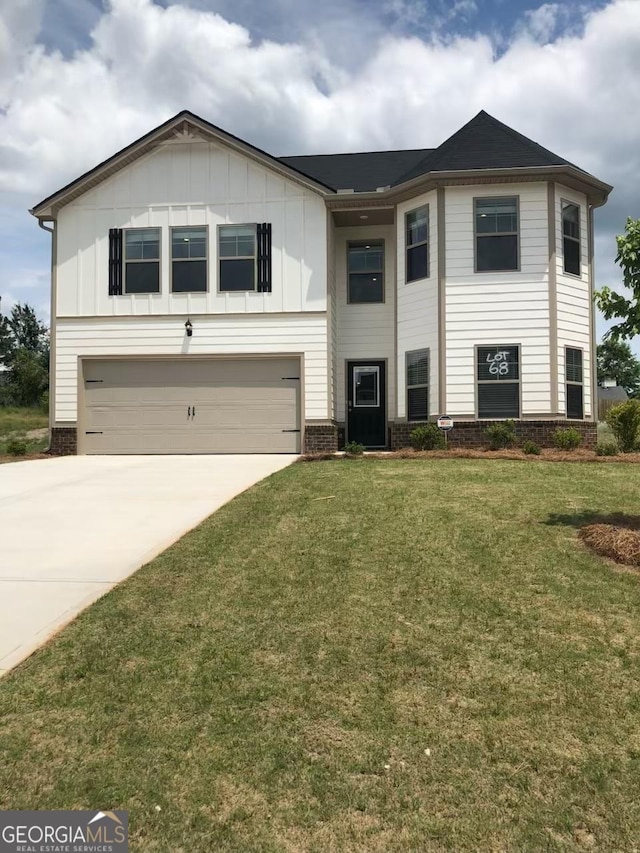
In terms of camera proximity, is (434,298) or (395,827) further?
(434,298)

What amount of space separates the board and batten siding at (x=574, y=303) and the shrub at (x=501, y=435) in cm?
130

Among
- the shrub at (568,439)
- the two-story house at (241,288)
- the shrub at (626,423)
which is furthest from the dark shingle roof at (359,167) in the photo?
the shrub at (626,423)

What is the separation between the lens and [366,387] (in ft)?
51.9

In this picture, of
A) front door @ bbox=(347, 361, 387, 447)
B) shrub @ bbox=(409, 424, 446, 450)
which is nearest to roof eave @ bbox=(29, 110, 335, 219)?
front door @ bbox=(347, 361, 387, 447)

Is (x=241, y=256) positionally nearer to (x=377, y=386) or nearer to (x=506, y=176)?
(x=377, y=386)

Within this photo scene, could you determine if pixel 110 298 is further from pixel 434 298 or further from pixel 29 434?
pixel 29 434

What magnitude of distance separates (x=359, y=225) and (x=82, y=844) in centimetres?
1532

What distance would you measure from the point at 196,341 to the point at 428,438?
6114mm

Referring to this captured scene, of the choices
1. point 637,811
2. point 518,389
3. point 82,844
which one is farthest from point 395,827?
point 518,389

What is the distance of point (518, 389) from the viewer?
1338 cm

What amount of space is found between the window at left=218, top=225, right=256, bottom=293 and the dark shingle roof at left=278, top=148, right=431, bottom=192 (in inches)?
113

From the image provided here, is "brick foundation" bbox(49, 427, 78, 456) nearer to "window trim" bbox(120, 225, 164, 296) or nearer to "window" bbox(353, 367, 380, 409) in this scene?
"window trim" bbox(120, 225, 164, 296)

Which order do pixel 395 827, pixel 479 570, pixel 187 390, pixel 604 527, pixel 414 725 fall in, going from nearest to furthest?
1. pixel 395 827
2. pixel 414 725
3. pixel 479 570
4. pixel 604 527
5. pixel 187 390

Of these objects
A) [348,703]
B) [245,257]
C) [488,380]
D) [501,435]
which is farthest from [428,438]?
[348,703]
